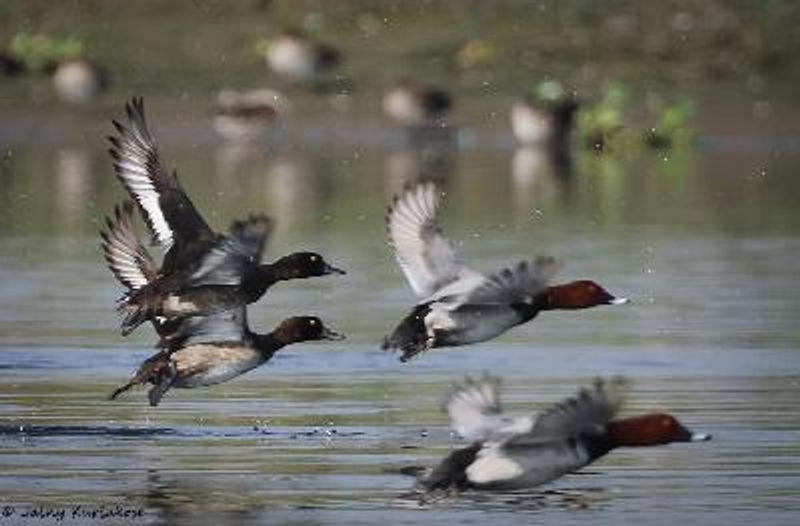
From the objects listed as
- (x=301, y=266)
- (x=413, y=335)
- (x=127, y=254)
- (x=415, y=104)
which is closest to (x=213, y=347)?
(x=301, y=266)

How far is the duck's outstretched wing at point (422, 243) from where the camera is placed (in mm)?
16797

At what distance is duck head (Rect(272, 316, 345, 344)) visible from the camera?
16812 mm

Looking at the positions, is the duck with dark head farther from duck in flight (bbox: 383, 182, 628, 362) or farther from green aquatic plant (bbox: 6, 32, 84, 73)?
green aquatic plant (bbox: 6, 32, 84, 73)

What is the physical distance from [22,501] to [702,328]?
8294 millimetres

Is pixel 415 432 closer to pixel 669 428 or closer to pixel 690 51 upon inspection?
pixel 669 428

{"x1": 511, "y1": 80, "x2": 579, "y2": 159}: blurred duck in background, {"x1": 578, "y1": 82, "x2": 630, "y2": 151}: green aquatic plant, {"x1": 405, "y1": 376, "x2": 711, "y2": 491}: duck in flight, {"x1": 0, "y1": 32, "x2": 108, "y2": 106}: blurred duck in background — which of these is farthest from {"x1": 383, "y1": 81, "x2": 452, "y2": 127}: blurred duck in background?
{"x1": 405, "y1": 376, "x2": 711, "y2": 491}: duck in flight

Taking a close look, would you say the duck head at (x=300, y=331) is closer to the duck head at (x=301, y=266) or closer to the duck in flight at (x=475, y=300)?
Answer: the duck head at (x=301, y=266)

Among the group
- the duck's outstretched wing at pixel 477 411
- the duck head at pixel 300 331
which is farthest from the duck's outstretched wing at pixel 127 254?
the duck's outstretched wing at pixel 477 411

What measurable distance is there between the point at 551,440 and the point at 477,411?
0.38 m

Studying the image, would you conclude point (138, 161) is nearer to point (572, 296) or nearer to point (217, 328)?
point (217, 328)

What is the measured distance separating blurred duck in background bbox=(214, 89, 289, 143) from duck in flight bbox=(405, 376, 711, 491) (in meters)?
25.6

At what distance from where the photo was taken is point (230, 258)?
55.2ft

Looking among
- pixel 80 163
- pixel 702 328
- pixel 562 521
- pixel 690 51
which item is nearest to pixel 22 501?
pixel 562 521

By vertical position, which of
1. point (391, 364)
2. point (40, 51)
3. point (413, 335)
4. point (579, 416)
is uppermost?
point (40, 51)
